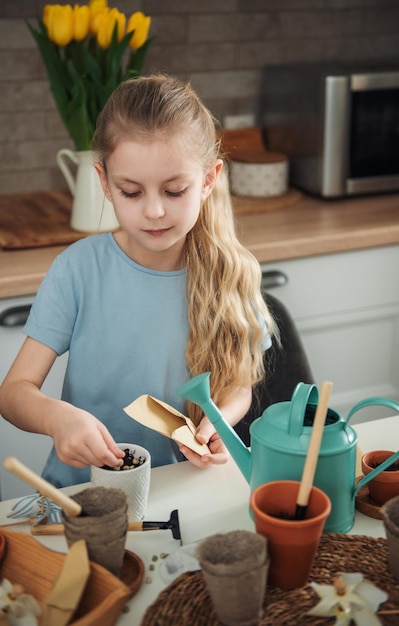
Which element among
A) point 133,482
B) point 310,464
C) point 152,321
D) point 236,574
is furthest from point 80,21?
point 236,574

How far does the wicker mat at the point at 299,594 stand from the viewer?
0.89m

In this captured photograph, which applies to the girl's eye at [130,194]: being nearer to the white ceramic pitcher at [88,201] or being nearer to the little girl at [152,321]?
the little girl at [152,321]

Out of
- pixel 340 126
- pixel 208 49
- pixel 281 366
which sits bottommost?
pixel 281 366

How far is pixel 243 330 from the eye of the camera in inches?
57.9

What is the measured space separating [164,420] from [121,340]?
339mm

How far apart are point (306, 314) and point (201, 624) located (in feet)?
4.61

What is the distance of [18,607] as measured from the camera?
887 mm

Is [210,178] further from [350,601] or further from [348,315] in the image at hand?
[348,315]

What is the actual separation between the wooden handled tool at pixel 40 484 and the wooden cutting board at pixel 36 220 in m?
1.21

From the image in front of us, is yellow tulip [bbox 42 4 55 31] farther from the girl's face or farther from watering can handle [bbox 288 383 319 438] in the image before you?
watering can handle [bbox 288 383 319 438]

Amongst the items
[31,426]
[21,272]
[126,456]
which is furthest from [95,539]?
[21,272]

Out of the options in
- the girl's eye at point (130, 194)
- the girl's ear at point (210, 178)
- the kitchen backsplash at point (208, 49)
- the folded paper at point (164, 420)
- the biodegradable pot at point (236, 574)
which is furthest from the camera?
the kitchen backsplash at point (208, 49)

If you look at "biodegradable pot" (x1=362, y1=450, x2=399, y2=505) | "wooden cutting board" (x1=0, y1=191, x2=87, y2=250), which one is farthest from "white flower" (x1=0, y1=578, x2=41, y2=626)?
"wooden cutting board" (x1=0, y1=191, x2=87, y2=250)

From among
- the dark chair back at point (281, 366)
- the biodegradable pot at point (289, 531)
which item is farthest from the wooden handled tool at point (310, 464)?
the dark chair back at point (281, 366)
